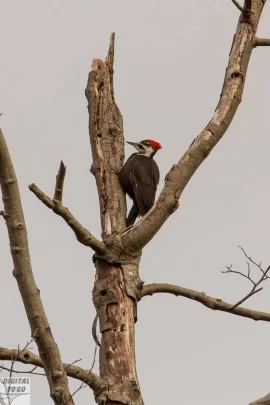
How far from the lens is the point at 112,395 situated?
4246 mm

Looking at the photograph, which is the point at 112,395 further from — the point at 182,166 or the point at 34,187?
the point at 182,166

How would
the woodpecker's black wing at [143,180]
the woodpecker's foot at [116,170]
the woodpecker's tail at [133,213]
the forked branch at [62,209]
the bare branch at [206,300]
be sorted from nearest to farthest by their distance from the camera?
the forked branch at [62,209] → the bare branch at [206,300] → the woodpecker's foot at [116,170] → the woodpecker's tail at [133,213] → the woodpecker's black wing at [143,180]

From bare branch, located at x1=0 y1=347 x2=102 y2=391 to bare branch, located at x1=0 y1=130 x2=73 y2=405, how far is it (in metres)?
0.50

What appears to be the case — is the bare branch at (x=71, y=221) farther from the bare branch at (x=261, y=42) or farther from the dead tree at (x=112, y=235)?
the bare branch at (x=261, y=42)

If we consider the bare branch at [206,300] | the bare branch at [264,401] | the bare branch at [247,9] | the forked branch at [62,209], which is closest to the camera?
the bare branch at [264,401]

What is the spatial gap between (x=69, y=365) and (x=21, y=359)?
0.92ft

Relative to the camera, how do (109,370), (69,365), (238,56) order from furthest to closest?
(238,56) < (109,370) < (69,365)

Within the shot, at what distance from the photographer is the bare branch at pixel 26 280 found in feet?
11.5

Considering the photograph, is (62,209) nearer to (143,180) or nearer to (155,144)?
(143,180)

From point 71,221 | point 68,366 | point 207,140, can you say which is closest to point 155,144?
point 207,140

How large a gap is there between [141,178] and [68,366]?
3168 mm

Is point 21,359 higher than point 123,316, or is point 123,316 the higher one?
point 123,316

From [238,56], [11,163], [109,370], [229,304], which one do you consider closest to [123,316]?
[109,370]

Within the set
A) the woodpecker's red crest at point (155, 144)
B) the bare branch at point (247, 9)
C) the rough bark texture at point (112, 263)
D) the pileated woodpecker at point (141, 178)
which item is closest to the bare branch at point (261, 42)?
the bare branch at point (247, 9)
